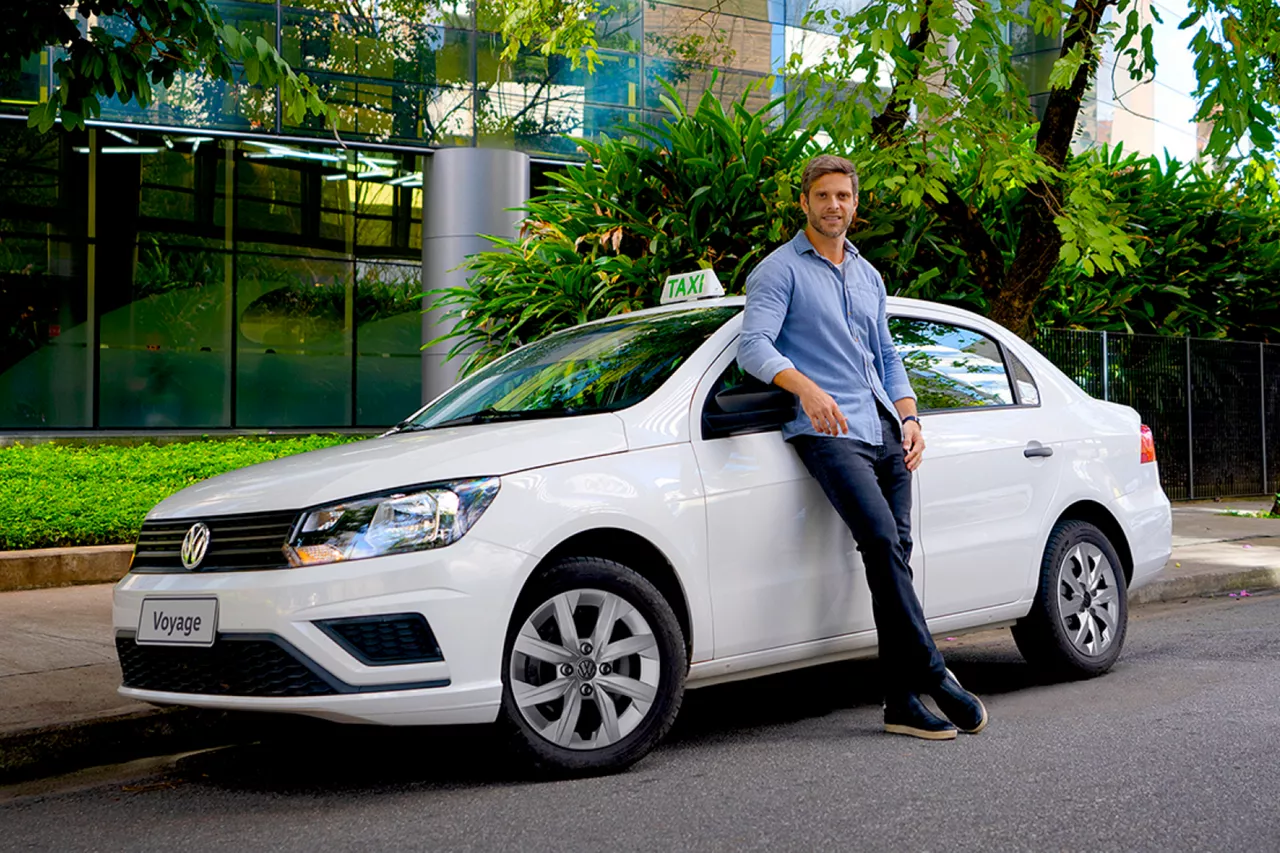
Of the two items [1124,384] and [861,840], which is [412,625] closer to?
[861,840]

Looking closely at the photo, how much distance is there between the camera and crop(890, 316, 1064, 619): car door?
546cm

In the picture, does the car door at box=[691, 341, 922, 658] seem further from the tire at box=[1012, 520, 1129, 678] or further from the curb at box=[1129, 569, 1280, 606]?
the curb at box=[1129, 569, 1280, 606]

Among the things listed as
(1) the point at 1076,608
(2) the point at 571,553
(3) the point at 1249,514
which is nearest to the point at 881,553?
(2) the point at 571,553

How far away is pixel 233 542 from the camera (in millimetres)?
4336

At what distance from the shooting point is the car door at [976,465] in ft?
17.9

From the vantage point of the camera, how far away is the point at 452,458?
436 cm

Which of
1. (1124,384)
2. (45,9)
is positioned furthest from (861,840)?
(1124,384)

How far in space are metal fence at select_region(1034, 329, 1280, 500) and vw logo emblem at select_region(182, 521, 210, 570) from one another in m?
11.7

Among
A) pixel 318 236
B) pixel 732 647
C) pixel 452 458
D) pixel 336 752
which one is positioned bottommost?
pixel 336 752

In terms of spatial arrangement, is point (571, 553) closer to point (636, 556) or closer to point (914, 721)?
point (636, 556)

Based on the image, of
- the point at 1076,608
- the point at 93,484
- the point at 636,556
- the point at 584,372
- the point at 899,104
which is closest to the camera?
the point at 636,556

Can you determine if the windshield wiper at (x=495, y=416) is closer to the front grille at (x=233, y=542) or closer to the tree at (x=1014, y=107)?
the front grille at (x=233, y=542)

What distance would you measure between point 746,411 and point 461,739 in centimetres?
162

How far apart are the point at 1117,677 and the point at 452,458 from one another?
344 cm
